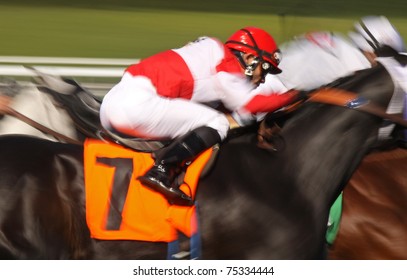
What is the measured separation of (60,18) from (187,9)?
84.0 inches

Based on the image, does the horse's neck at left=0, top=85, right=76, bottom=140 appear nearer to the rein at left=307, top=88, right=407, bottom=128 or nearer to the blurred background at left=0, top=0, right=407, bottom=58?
the rein at left=307, top=88, right=407, bottom=128

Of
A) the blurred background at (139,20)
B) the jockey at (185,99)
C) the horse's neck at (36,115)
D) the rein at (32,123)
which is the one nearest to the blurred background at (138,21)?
the blurred background at (139,20)

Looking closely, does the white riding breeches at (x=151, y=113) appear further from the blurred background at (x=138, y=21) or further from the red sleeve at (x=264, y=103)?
the blurred background at (x=138, y=21)

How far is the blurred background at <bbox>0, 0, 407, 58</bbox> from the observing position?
38.7ft

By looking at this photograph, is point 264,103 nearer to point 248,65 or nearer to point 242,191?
point 248,65

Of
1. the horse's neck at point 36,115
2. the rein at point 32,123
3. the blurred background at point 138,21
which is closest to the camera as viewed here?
the rein at point 32,123

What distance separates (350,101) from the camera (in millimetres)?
3770

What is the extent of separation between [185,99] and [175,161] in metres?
0.32

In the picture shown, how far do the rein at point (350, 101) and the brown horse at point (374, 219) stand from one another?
1.85ft

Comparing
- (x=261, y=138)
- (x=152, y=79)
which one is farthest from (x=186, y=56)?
(x=261, y=138)

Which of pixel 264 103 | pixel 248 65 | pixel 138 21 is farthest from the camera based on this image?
pixel 138 21

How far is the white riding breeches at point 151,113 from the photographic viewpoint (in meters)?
3.62

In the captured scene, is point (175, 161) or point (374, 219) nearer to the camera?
point (175, 161)

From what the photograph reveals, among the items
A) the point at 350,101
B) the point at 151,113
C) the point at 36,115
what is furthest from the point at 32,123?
the point at 350,101
